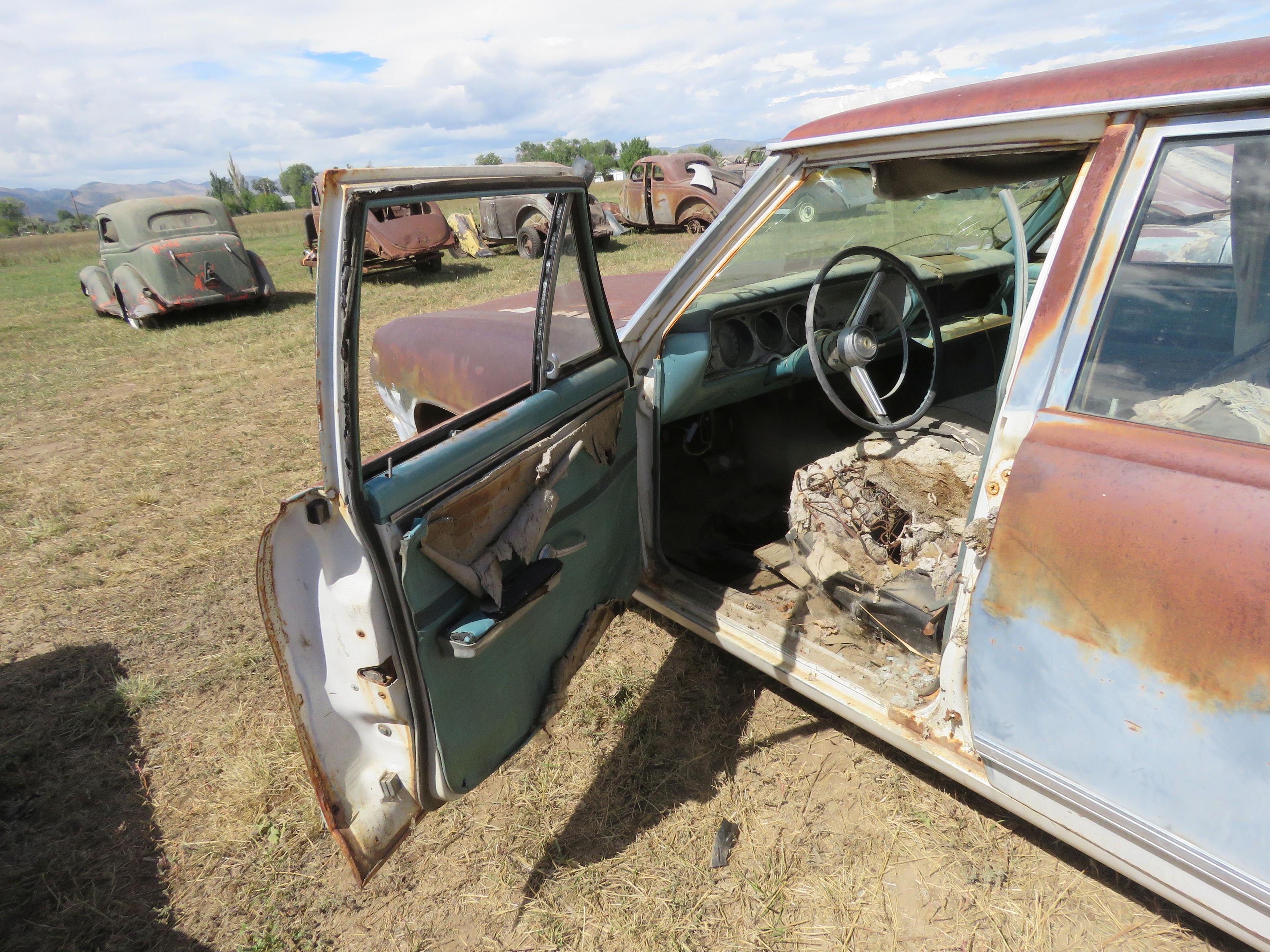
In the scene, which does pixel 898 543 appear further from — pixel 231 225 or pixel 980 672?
pixel 231 225

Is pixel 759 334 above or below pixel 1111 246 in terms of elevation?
below

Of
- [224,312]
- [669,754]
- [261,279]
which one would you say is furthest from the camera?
[224,312]

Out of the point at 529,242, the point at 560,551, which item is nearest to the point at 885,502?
the point at 560,551

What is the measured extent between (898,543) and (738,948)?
1270 mm

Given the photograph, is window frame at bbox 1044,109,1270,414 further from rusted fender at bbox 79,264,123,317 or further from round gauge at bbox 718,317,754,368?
rusted fender at bbox 79,264,123,317

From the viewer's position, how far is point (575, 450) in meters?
1.83

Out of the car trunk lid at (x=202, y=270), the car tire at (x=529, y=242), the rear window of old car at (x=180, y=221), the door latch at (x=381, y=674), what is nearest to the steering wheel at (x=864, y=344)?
the door latch at (x=381, y=674)

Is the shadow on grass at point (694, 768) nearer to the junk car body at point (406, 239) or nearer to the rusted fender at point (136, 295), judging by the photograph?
the rusted fender at point (136, 295)

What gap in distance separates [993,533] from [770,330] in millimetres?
1504

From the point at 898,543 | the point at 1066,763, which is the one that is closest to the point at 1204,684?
the point at 1066,763

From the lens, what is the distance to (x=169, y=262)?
28.4ft

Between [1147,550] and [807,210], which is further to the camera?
[807,210]

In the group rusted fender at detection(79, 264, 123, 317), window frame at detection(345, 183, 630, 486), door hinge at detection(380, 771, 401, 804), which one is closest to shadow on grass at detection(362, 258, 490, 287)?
rusted fender at detection(79, 264, 123, 317)

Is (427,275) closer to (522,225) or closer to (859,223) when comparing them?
(522,225)
